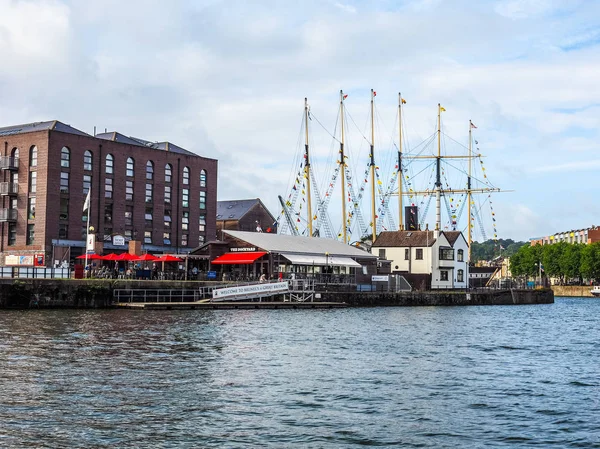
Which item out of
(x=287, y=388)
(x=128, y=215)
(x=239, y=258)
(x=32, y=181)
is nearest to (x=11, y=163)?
(x=32, y=181)

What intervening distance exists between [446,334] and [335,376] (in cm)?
2253

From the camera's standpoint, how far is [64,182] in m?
91.7

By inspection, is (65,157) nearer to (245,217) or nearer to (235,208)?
(245,217)

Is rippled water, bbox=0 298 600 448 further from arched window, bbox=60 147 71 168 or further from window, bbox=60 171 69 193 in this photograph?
arched window, bbox=60 147 71 168

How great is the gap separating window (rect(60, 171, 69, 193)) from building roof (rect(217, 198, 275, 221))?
113 ft

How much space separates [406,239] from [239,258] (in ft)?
107

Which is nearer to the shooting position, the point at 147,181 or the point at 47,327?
the point at 47,327

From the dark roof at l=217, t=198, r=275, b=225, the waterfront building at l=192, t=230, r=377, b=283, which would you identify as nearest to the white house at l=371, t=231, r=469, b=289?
the waterfront building at l=192, t=230, r=377, b=283

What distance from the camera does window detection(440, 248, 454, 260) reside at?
10788 centimetres

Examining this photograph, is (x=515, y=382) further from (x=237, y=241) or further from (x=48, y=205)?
(x=48, y=205)

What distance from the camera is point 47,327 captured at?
Result: 4662cm

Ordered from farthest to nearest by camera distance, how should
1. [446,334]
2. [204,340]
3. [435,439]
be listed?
[446,334]
[204,340]
[435,439]

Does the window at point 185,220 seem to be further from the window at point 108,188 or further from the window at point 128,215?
the window at point 108,188

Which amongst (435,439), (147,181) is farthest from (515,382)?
(147,181)
